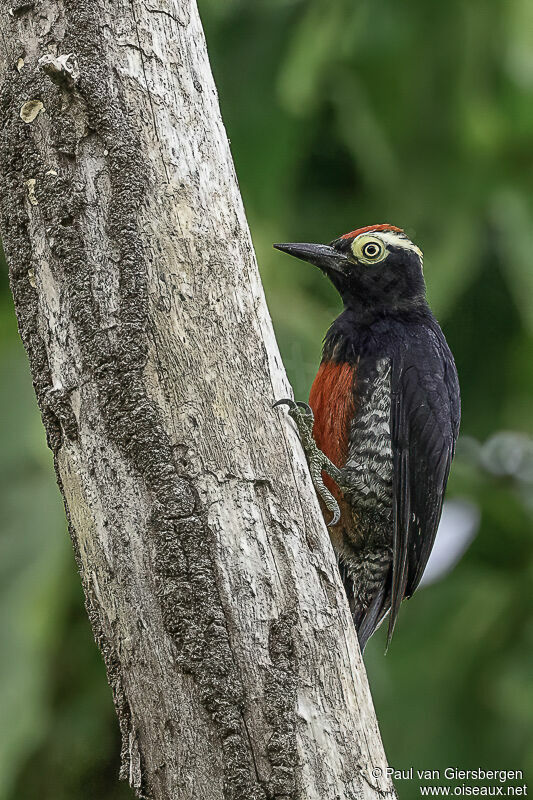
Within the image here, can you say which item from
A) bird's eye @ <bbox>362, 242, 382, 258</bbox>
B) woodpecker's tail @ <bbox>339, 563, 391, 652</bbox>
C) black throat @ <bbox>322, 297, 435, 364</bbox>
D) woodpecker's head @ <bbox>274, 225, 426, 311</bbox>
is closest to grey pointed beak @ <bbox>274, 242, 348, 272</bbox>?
woodpecker's head @ <bbox>274, 225, 426, 311</bbox>

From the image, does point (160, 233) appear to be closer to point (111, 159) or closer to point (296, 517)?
point (111, 159)

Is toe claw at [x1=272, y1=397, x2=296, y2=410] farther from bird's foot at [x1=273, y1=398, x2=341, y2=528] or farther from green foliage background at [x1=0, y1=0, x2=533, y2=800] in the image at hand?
green foliage background at [x1=0, y1=0, x2=533, y2=800]

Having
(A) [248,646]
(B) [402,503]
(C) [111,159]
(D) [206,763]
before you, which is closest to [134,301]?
(C) [111,159]

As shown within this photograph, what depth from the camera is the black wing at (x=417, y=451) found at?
3.74 metres

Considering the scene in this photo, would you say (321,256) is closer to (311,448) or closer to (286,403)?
(311,448)

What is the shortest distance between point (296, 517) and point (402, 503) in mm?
1464

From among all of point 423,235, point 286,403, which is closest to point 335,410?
point 286,403

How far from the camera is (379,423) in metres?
3.95

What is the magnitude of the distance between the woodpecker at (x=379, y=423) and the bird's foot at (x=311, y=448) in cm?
4

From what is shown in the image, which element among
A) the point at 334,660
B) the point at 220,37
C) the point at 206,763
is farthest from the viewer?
the point at 220,37

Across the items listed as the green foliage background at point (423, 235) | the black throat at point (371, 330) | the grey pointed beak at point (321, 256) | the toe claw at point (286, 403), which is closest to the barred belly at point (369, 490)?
the black throat at point (371, 330)

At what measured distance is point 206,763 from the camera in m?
2.13

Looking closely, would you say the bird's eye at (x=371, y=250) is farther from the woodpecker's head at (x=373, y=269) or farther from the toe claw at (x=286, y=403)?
the toe claw at (x=286, y=403)

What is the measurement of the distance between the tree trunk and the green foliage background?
7.94 feet
